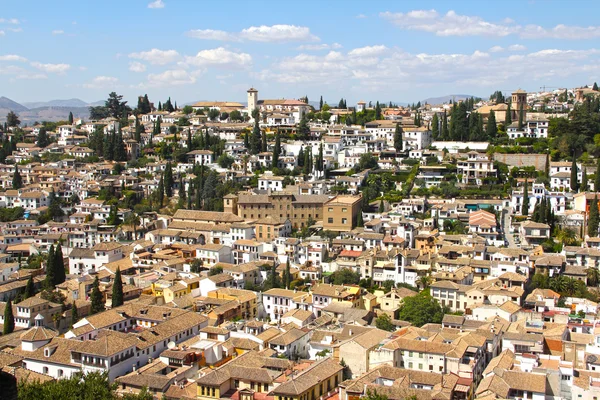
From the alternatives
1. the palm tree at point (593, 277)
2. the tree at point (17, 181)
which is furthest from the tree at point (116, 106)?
the palm tree at point (593, 277)

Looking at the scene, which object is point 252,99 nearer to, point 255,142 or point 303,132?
point 303,132

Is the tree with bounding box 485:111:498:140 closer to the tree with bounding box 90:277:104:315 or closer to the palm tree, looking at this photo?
the palm tree

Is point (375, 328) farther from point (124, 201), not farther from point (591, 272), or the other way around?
point (124, 201)

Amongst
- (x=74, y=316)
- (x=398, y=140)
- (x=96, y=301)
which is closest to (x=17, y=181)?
(x=96, y=301)

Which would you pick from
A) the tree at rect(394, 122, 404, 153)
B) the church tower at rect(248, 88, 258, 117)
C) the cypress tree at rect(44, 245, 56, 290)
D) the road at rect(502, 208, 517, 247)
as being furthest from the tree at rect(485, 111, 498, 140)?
the cypress tree at rect(44, 245, 56, 290)

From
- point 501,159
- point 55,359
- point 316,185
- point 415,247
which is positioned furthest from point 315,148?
point 55,359
